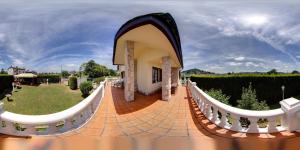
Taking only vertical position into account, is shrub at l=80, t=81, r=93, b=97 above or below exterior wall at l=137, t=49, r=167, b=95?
below

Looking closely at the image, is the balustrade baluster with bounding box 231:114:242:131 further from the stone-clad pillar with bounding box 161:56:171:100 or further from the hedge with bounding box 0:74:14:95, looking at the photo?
the hedge with bounding box 0:74:14:95

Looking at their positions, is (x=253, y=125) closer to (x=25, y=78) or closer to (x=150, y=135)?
(x=150, y=135)

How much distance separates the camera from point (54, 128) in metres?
4.04

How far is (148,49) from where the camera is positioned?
9.98 meters

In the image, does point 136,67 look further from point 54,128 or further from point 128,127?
point 54,128

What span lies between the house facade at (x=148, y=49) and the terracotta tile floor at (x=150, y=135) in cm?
159

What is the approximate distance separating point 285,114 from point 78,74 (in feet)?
51.7

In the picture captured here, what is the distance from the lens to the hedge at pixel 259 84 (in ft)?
57.7

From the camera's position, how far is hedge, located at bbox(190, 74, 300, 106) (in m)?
17.6

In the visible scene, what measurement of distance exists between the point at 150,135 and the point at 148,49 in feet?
19.5

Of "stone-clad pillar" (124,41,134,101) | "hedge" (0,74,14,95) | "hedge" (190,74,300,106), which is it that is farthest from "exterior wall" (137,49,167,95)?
"hedge" (0,74,14,95)

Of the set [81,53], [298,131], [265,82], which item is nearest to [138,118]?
[81,53]

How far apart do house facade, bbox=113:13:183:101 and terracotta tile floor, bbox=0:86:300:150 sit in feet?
5.23

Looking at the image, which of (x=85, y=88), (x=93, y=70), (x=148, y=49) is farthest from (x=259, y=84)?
(x=93, y=70)
